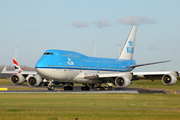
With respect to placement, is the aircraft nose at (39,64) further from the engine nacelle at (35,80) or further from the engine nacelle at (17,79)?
the engine nacelle at (17,79)

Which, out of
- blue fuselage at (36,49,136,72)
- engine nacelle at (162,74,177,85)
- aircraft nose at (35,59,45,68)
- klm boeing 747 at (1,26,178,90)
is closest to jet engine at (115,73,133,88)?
klm boeing 747 at (1,26,178,90)

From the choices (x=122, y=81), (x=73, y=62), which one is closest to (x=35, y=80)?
(x=73, y=62)

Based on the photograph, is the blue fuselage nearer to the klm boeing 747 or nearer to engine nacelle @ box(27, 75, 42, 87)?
the klm boeing 747

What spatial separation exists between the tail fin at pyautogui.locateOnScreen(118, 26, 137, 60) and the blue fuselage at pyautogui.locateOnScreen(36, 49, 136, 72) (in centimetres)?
562

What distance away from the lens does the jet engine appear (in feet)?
152

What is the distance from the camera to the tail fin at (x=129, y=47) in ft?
215

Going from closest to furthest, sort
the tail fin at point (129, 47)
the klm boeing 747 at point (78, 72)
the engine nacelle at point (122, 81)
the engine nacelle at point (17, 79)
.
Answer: the klm boeing 747 at point (78, 72) → the engine nacelle at point (122, 81) → the engine nacelle at point (17, 79) → the tail fin at point (129, 47)

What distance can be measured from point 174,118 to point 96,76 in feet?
104

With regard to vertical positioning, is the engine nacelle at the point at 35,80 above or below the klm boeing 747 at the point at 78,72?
below

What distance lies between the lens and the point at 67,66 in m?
47.6

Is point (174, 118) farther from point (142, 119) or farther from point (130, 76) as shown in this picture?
point (130, 76)

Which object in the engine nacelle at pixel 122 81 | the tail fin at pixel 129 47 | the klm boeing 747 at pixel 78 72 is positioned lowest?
the engine nacelle at pixel 122 81

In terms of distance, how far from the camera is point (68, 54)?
49.2 m

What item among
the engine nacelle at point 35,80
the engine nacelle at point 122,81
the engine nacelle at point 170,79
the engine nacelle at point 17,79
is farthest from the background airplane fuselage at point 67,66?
the engine nacelle at point 170,79
